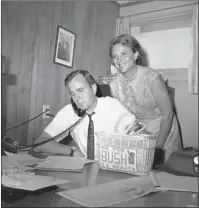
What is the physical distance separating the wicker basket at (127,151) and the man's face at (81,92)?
40 centimetres

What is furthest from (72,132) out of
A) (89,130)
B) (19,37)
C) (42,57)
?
(19,37)

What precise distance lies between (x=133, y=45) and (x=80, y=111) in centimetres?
37

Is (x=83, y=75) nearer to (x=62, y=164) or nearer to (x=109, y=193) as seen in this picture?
(x=62, y=164)

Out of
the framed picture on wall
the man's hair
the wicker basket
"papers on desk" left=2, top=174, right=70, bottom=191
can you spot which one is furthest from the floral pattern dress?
"papers on desk" left=2, top=174, right=70, bottom=191

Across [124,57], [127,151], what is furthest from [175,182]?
[124,57]

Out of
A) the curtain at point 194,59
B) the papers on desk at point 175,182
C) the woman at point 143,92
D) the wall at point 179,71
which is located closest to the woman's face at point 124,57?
the woman at point 143,92

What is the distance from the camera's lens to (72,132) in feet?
3.69

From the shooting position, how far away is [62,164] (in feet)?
2.34

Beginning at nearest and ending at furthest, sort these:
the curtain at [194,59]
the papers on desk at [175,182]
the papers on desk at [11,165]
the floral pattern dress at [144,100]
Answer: the papers on desk at [175,182] < the papers on desk at [11,165] < the curtain at [194,59] < the floral pattern dress at [144,100]

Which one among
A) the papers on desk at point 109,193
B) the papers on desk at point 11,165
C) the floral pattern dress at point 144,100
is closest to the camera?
the papers on desk at point 109,193

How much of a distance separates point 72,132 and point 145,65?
0.45m

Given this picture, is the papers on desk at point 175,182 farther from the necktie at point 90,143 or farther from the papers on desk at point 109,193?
the necktie at point 90,143

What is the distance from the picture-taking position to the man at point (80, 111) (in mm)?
1030

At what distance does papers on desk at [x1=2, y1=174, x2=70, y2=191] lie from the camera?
463 mm
